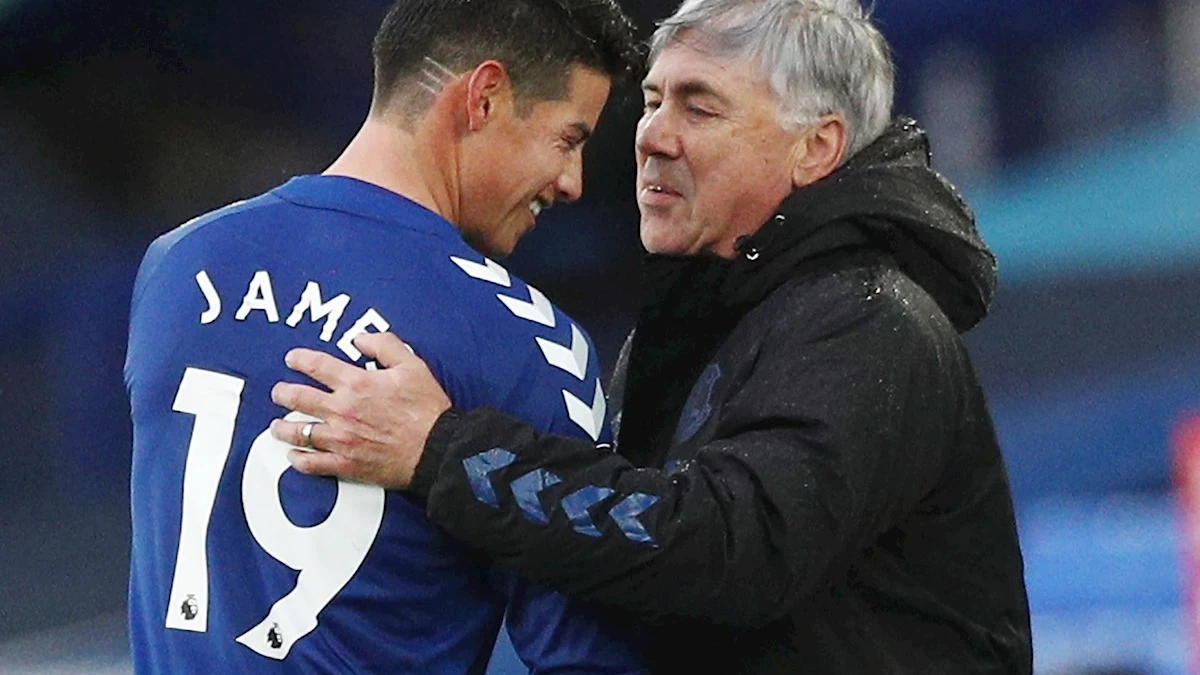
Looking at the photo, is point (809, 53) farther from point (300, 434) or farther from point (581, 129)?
point (300, 434)

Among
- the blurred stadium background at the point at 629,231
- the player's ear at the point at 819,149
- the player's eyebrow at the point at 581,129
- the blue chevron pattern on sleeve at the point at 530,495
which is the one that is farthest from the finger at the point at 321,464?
the blurred stadium background at the point at 629,231

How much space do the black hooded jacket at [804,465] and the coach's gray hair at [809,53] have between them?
0.16 feet

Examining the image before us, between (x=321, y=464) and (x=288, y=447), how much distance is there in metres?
0.04

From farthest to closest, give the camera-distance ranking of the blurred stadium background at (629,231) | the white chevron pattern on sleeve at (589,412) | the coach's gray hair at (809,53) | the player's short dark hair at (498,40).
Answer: the blurred stadium background at (629,231) < the coach's gray hair at (809,53) < the player's short dark hair at (498,40) < the white chevron pattern on sleeve at (589,412)

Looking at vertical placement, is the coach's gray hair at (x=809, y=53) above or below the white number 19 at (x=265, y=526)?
above

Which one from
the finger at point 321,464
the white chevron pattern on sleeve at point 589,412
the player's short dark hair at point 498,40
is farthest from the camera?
the player's short dark hair at point 498,40

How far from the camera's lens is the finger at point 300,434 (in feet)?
5.05

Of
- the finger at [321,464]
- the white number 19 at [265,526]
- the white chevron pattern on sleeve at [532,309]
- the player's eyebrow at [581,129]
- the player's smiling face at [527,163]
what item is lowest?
the white number 19 at [265,526]

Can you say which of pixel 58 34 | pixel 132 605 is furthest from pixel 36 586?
pixel 132 605

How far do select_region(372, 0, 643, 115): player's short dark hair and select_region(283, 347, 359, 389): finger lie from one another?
32 cm

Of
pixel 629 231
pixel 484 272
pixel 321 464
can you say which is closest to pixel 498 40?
pixel 484 272

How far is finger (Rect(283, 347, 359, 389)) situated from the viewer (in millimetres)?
1549

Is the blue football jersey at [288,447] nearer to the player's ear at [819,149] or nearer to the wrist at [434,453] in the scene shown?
the wrist at [434,453]

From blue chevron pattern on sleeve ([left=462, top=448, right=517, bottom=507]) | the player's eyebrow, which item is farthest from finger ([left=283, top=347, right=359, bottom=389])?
the player's eyebrow
